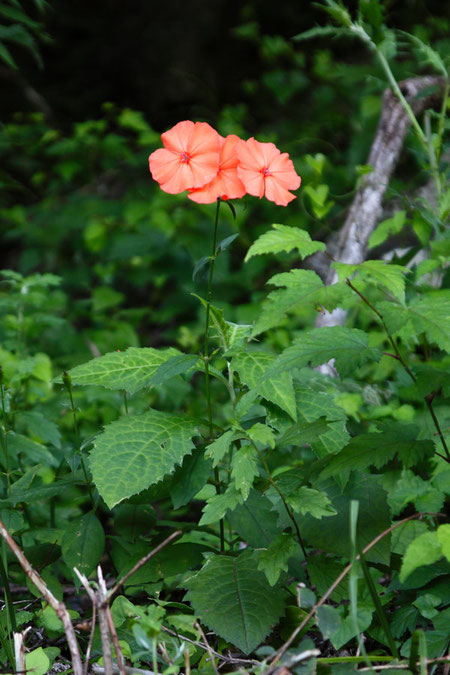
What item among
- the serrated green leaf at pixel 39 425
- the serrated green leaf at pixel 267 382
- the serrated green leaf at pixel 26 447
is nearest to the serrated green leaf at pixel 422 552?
the serrated green leaf at pixel 267 382

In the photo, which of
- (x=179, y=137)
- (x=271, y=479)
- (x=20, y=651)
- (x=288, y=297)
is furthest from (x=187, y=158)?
(x=20, y=651)

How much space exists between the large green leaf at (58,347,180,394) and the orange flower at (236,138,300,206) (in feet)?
1.43

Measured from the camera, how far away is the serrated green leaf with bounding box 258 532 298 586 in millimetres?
1312

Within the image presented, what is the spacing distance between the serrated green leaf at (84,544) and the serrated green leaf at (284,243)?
0.73 metres

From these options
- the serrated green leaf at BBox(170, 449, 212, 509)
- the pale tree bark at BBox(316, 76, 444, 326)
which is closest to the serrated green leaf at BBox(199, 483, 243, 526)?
the serrated green leaf at BBox(170, 449, 212, 509)

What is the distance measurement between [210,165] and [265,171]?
0.41 feet

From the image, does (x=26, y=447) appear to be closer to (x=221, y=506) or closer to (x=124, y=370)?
(x=124, y=370)

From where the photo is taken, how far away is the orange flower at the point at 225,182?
4.54 ft

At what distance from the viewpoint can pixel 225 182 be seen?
1397 millimetres

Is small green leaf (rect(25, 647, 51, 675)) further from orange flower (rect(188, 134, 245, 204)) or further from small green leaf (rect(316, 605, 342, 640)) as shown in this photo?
orange flower (rect(188, 134, 245, 204))

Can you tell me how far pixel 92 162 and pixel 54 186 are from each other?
15.8 inches

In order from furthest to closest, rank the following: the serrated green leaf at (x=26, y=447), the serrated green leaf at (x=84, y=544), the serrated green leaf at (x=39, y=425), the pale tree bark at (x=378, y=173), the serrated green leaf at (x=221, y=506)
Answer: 1. the pale tree bark at (x=378, y=173)
2. the serrated green leaf at (x=39, y=425)
3. the serrated green leaf at (x=26, y=447)
4. the serrated green leaf at (x=84, y=544)
5. the serrated green leaf at (x=221, y=506)

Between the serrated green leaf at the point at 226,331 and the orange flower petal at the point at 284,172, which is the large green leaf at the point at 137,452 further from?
the orange flower petal at the point at 284,172

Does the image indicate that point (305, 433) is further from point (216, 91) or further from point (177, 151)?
point (216, 91)
